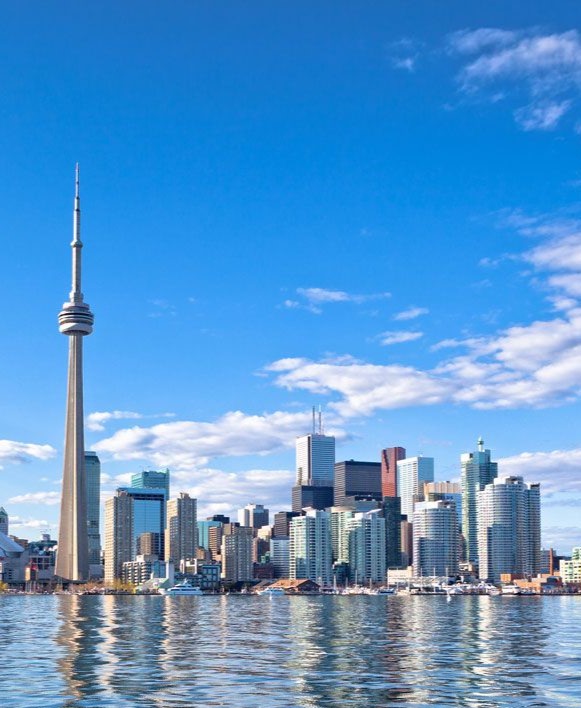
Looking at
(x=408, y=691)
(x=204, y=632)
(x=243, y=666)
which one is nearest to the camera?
(x=408, y=691)

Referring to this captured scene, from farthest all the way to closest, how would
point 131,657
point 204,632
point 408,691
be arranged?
point 204,632 < point 131,657 < point 408,691

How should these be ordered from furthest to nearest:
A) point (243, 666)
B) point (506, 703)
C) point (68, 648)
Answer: point (68, 648)
point (243, 666)
point (506, 703)

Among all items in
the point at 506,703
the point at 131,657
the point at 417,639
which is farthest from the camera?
the point at 417,639

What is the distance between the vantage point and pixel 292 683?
6347cm

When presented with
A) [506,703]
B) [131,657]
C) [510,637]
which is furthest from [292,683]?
[510,637]

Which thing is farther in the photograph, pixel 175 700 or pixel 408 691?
pixel 408 691

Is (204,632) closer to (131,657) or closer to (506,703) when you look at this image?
(131,657)

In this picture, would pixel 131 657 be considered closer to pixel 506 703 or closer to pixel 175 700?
pixel 175 700

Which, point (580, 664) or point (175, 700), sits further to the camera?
point (580, 664)

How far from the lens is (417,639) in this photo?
Result: 10494 centimetres

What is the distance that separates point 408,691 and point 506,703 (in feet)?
20.1

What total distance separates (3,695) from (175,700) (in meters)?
→ 9.52

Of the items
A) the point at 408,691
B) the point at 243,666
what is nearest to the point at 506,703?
the point at 408,691

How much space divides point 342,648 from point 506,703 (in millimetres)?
36422
